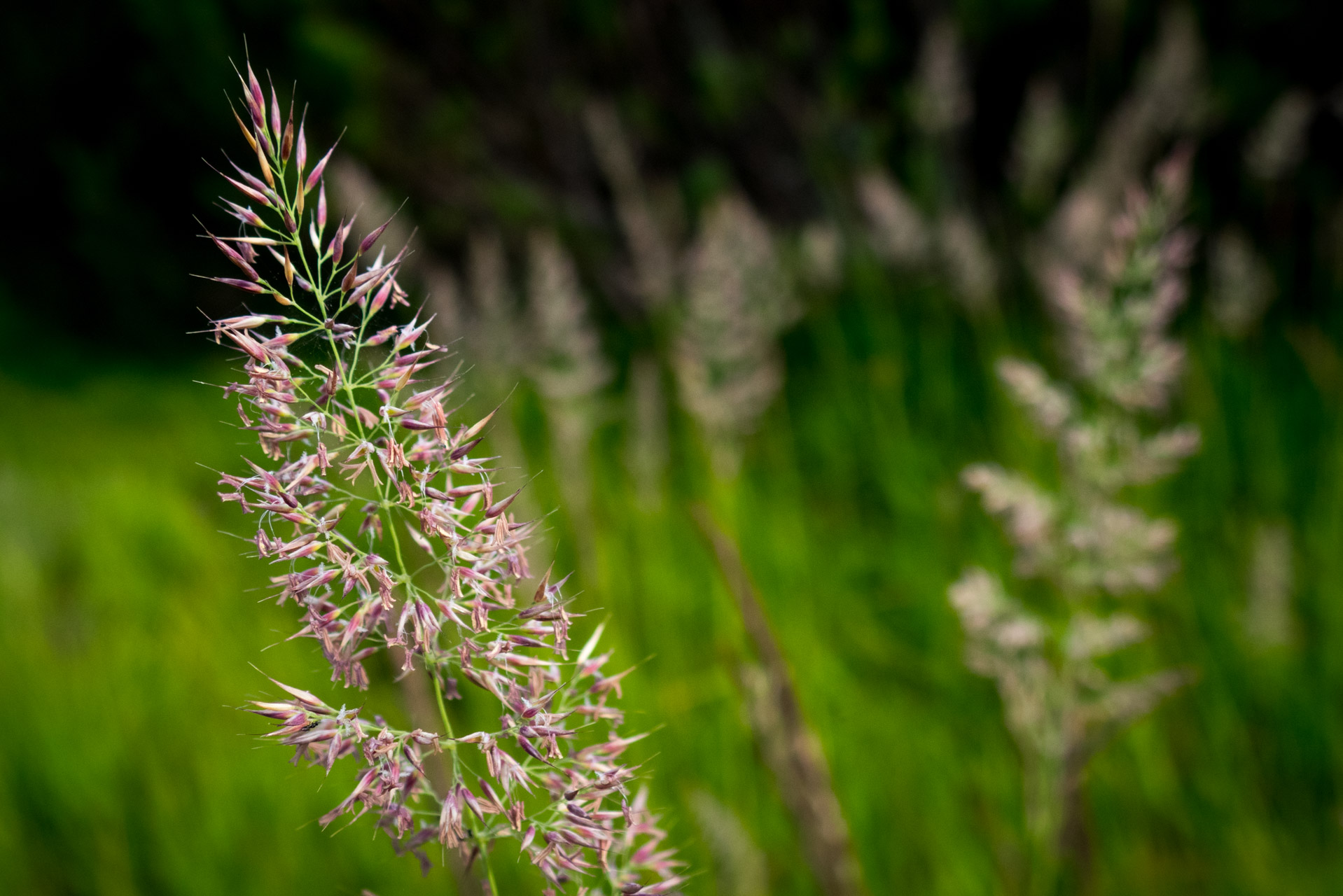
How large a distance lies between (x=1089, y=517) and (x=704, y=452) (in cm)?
130

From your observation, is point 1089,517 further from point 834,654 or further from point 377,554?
point 377,554

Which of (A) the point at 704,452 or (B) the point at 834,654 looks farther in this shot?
(A) the point at 704,452

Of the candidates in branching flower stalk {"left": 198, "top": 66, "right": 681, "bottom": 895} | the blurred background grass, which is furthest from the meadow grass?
branching flower stalk {"left": 198, "top": 66, "right": 681, "bottom": 895}

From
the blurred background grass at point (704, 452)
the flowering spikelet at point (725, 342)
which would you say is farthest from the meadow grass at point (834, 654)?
the flowering spikelet at point (725, 342)

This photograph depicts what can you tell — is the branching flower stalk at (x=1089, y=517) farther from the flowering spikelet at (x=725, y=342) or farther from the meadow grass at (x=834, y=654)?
the flowering spikelet at (x=725, y=342)

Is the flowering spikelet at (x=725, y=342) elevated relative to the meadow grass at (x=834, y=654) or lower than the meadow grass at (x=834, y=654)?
elevated

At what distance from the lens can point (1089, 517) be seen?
137 centimetres

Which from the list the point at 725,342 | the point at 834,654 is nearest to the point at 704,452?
the point at 725,342

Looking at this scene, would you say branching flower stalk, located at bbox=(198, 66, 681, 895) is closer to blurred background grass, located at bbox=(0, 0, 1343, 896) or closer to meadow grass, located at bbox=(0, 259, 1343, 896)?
blurred background grass, located at bbox=(0, 0, 1343, 896)

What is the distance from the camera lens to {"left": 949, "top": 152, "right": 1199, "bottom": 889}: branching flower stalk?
4.15ft

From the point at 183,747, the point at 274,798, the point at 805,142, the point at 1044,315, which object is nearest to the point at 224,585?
the point at 183,747

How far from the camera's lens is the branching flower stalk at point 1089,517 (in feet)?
4.15

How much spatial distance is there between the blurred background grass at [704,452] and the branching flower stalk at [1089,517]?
273mm

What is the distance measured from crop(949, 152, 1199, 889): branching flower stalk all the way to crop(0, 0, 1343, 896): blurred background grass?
273 millimetres
